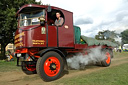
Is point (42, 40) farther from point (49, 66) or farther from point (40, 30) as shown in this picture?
point (49, 66)

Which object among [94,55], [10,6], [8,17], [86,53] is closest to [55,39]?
[86,53]

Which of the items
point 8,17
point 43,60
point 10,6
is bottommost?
point 43,60

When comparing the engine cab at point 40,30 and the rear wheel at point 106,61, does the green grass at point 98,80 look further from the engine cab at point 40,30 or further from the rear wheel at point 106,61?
the rear wheel at point 106,61

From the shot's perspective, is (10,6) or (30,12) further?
(10,6)

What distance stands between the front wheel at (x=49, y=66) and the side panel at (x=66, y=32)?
738mm

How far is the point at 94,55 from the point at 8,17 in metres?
9.26

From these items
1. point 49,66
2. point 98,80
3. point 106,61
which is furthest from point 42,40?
point 106,61

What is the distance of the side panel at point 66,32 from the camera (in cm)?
520

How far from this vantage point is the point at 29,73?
6098 mm

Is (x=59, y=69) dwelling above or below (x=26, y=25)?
below

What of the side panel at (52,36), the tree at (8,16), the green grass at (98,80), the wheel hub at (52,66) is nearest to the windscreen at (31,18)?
the side panel at (52,36)

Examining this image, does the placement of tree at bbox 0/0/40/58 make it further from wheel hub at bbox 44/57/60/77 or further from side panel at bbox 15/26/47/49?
wheel hub at bbox 44/57/60/77

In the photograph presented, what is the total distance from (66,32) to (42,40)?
51.9 inches

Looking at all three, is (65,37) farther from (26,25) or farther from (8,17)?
(8,17)
